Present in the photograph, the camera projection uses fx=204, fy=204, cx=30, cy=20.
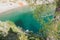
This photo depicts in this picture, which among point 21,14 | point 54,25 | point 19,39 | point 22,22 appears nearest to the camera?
point 54,25

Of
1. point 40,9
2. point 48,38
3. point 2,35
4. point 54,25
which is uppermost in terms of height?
point 40,9

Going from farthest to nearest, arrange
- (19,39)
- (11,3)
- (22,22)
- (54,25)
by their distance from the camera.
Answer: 1. (11,3)
2. (22,22)
3. (19,39)
4. (54,25)

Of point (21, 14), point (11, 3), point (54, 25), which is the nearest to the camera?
point (54, 25)

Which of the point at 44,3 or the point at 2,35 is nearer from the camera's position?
the point at 44,3

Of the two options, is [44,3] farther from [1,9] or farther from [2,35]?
[1,9]

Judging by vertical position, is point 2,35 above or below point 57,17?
below

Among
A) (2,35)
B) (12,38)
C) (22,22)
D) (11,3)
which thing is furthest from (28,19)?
(12,38)

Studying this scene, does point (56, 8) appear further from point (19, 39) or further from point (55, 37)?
point (19, 39)

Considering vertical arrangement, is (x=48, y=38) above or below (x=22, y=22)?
above

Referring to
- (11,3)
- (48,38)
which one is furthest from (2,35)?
(11,3)
